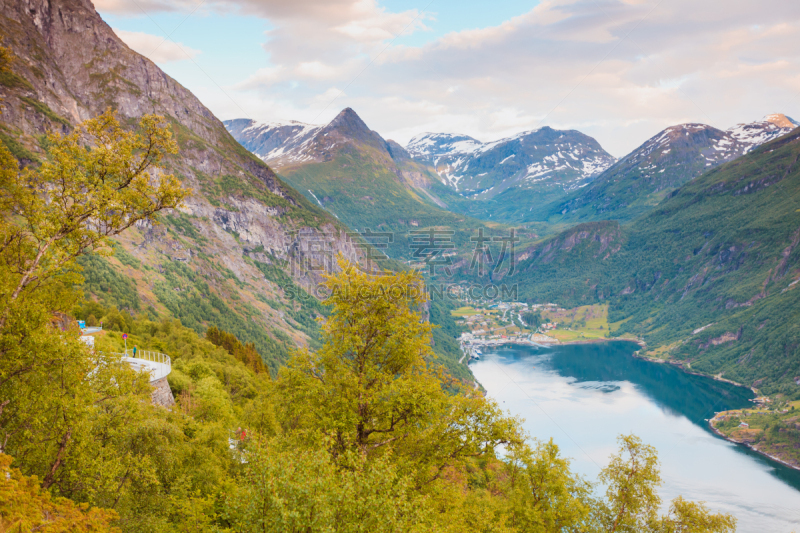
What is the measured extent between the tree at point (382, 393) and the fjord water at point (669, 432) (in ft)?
231

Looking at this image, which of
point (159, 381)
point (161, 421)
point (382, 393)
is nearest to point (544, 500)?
point (382, 393)

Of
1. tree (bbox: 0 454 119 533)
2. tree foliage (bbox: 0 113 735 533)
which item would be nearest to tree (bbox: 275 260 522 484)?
tree foliage (bbox: 0 113 735 533)

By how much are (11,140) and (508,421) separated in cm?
15706

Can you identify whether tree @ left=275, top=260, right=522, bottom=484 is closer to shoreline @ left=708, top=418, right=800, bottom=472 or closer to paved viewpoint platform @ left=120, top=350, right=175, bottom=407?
paved viewpoint platform @ left=120, top=350, right=175, bottom=407

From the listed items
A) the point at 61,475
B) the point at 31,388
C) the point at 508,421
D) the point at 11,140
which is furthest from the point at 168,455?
the point at 11,140

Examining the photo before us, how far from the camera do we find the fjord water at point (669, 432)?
332 feet

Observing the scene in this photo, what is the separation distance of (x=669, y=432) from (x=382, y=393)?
521 ft

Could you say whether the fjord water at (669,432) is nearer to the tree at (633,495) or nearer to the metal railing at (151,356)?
the tree at (633,495)

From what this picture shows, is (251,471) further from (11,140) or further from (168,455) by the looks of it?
(11,140)

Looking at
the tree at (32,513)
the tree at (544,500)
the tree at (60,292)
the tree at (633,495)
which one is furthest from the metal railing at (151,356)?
the tree at (633,495)

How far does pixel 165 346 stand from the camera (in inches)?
2367

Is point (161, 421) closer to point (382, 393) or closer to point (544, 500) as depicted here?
point (382, 393)

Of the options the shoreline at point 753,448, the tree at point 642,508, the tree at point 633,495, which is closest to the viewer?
the tree at point 642,508

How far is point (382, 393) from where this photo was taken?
16812 millimetres
